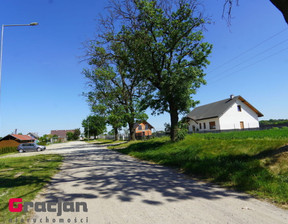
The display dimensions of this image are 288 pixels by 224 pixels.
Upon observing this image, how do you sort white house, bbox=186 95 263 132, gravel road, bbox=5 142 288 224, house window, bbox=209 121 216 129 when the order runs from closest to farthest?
gravel road, bbox=5 142 288 224 < white house, bbox=186 95 263 132 < house window, bbox=209 121 216 129

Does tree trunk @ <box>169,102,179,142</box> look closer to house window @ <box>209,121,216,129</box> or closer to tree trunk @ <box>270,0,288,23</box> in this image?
tree trunk @ <box>270,0,288,23</box>

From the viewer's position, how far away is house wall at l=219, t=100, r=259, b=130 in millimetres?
34062

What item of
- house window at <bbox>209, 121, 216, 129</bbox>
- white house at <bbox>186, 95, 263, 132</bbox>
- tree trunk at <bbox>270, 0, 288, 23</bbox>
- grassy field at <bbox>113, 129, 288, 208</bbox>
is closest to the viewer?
grassy field at <bbox>113, 129, 288, 208</bbox>

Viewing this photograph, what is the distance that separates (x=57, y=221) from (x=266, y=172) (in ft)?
18.9

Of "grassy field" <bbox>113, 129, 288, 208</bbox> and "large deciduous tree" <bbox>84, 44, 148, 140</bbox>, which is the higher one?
"large deciduous tree" <bbox>84, 44, 148, 140</bbox>

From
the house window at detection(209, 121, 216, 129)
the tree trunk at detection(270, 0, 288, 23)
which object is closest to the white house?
the house window at detection(209, 121, 216, 129)

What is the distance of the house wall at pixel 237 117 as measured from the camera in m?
34.1

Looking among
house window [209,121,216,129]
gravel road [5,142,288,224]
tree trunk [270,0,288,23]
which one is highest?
tree trunk [270,0,288,23]

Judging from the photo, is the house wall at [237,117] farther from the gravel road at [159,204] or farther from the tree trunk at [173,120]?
A: the gravel road at [159,204]

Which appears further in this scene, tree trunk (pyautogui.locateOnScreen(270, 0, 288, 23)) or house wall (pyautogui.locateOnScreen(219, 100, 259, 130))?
house wall (pyautogui.locateOnScreen(219, 100, 259, 130))

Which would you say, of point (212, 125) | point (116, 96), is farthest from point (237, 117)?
point (116, 96)

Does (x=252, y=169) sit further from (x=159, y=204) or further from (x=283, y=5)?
(x=283, y=5)

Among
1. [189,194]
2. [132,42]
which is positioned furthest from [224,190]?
[132,42]

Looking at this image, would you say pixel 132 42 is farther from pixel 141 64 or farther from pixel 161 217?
pixel 161 217
